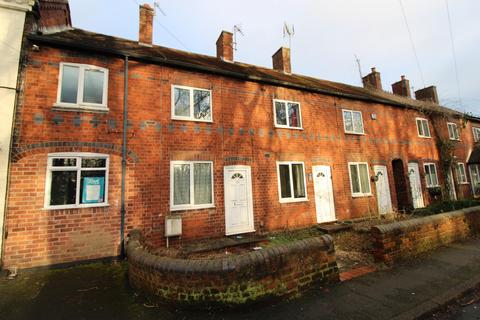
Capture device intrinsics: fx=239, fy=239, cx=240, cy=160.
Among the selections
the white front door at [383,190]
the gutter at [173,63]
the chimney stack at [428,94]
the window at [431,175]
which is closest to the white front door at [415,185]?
the window at [431,175]

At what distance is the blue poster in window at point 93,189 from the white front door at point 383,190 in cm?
1240

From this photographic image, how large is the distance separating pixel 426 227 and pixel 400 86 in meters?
19.0

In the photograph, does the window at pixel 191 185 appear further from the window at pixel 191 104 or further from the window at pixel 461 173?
the window at pixel 461 173

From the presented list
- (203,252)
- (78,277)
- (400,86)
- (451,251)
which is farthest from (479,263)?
(400,86)

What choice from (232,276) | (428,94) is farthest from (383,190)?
(428,94)

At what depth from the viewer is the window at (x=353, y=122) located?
12398 mm

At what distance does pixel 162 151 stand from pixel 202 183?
68.4 inches

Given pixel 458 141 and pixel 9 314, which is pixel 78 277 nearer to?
pixel 9 314

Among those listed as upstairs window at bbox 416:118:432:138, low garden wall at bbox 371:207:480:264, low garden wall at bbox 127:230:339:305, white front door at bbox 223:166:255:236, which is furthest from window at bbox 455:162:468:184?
low garden wall at bbox 127:230:339:305

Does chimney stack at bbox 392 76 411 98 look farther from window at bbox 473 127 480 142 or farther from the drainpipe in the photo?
the drainpipe

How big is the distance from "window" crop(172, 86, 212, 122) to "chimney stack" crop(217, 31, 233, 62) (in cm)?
426

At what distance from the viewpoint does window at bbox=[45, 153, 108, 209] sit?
648 cm

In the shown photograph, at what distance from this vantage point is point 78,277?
216 inches

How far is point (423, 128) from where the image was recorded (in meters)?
15.9
